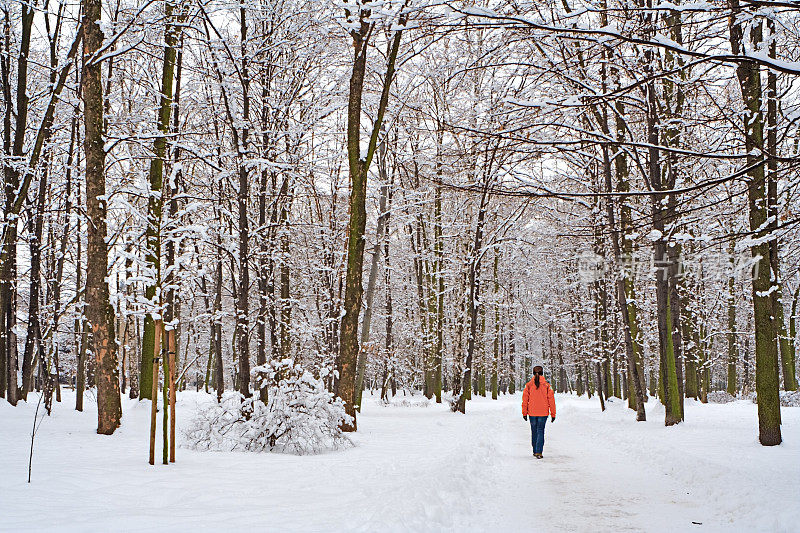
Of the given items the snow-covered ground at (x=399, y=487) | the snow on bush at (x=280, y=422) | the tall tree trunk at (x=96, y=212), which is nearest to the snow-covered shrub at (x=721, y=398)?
the snow-covered ground at (x=399, y=487)

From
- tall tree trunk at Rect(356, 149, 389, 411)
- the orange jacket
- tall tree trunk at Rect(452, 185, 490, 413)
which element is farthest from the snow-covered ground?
tall tree trunk at Rect(452, 185, 490, 413)

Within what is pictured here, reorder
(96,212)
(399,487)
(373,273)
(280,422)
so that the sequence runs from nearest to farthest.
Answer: (399,487) < (280,422) < (96,212) < (373,273)

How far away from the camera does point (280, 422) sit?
9984 millimetres

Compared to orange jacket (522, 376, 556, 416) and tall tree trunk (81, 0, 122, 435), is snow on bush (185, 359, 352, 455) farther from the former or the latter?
orange jacket (522, 376, 556, 416)

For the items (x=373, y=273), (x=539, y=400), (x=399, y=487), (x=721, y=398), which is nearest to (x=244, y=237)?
(x=373, y=273)

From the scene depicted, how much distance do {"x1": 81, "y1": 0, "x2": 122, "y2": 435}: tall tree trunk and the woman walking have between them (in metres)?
7.93

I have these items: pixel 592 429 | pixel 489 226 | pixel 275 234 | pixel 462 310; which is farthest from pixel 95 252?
pixel 489 226

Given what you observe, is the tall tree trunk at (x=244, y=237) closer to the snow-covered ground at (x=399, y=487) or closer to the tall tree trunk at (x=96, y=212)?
the snow-covered ground at (x=399, y=487)

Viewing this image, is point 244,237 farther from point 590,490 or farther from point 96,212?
point 590,490

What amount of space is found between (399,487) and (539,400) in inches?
214

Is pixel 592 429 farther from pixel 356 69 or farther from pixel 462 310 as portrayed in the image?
pixel 356 69

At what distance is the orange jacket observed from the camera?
11102 mm

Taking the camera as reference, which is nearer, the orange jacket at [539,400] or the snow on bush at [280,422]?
the snow on bush at [280,422]

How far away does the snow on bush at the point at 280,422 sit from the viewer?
390 inches
